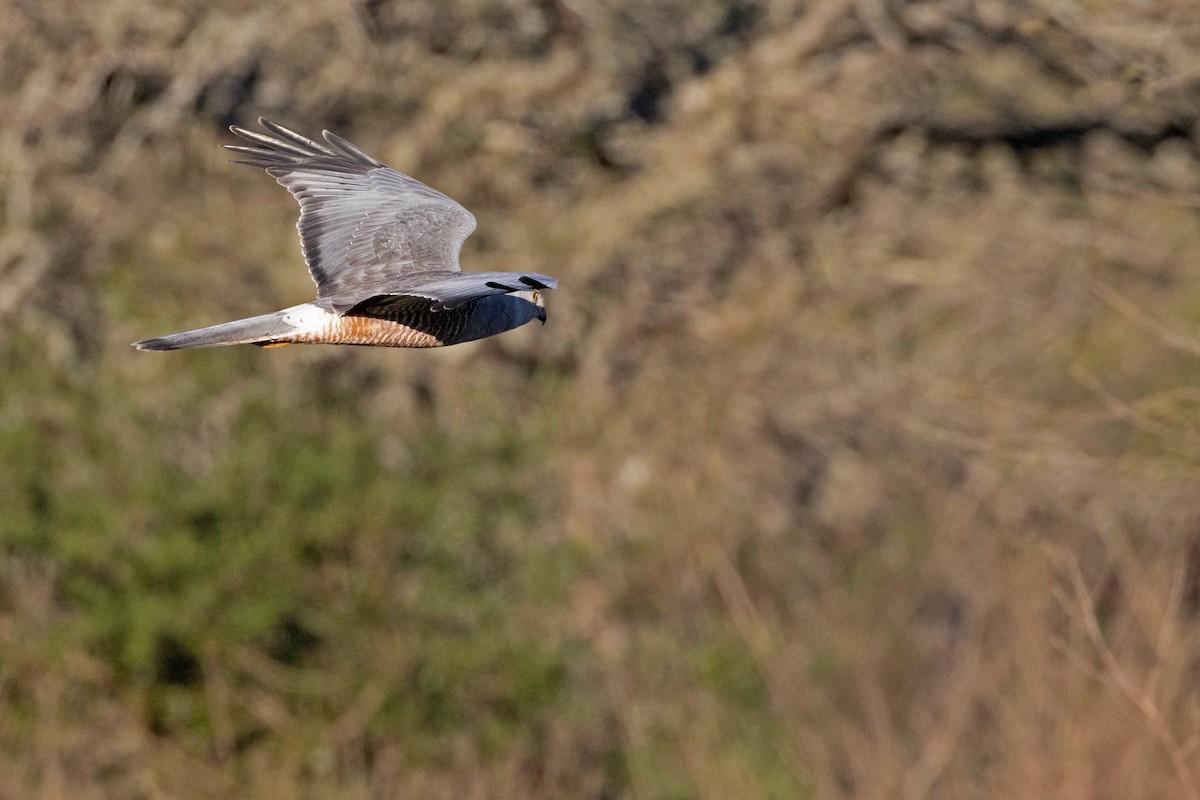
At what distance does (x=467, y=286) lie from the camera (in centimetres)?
354

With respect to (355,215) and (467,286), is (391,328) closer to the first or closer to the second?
(467,286)

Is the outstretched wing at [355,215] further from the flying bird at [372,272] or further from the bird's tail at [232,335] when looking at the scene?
the bird's tail at [232,335]

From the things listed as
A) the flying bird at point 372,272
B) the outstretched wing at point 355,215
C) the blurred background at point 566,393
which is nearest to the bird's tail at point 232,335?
the flying bird at point 372,272

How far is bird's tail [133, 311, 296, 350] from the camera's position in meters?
3.77

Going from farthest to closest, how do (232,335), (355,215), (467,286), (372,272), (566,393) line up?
(566,393) → (355,215) → (372,272) → (232,335) → (467,286)

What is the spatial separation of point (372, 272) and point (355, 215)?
0.58 metres

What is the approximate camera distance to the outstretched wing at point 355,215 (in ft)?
15.0

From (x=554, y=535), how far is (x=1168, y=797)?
451 cm

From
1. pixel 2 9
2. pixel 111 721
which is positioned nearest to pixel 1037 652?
pixel 111 721

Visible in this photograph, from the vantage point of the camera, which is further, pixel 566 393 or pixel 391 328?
pixel 566 393

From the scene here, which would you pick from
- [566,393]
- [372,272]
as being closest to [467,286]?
[372,272]

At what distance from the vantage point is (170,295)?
974 cm

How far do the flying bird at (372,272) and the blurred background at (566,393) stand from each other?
3.77 m

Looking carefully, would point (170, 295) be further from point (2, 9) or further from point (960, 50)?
point (960, 50)
